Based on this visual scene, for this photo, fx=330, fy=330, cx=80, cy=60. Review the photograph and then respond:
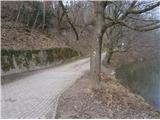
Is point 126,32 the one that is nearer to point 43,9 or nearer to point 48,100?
point 43,9

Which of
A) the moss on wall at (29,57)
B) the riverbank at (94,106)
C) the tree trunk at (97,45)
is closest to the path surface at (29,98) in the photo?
the riverbank at (94,106)

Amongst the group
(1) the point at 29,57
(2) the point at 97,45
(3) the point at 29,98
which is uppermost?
(2) the point at 97,45

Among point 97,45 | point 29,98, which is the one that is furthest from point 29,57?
point 29,98

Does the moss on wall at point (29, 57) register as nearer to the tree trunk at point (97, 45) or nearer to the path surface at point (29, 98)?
the path surface at point (29, 98)

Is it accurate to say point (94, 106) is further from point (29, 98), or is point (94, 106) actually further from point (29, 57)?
point (29, 57)

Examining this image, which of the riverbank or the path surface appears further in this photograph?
the riverbank

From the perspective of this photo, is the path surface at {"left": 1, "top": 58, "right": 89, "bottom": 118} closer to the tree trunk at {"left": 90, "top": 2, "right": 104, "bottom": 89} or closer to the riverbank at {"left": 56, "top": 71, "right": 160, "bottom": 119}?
the riverbank at {"left": 56, "top": 71, "right": 160, "bottom": 119}

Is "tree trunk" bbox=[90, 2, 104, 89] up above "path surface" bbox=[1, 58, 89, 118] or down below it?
above

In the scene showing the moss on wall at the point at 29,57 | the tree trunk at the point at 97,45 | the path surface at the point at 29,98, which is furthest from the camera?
the moss on wall at the point at 29,57

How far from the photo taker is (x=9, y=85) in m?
15.1

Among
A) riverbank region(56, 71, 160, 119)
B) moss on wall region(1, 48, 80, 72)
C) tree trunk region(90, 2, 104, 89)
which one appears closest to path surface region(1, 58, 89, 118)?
riverbank region(56, 71, 160, 119)

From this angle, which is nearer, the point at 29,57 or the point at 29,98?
the point at 29,98

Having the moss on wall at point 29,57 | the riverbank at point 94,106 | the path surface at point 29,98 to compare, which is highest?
the moss on wall at point 29,57

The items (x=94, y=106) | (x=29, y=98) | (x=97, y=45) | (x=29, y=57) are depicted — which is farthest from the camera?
(x=29, y=57)
